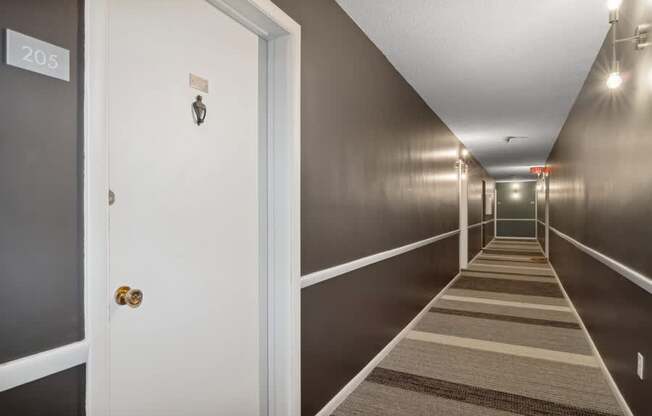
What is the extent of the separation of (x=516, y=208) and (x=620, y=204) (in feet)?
48.8

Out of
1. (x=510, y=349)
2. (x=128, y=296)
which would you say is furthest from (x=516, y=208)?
(x=128, y=296)

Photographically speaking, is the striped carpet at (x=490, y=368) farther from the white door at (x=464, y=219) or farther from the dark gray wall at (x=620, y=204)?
the white door at (x=464, y=219)

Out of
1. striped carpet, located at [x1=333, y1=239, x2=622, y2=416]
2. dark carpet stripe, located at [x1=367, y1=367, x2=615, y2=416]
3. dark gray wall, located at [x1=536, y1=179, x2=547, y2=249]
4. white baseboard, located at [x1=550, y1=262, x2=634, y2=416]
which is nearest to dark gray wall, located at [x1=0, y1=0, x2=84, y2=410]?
striped carpet, located at [x1=333, y1=239, x2=622, y2=416]

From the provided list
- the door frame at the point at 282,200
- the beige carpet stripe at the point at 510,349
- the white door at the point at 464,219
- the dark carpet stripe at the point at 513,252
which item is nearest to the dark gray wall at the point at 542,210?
the dark carpet stripe at the point at 513,252

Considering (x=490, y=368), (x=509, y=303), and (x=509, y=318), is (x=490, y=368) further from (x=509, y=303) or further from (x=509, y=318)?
(x=509, y=303)

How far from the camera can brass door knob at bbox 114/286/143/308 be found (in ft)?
4.13

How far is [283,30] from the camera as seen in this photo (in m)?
1.94

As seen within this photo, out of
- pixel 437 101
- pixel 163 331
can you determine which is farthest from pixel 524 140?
pixel 163 331

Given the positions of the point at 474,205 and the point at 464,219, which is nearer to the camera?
the point at 464,219

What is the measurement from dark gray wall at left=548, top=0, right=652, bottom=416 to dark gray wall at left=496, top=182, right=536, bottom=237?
509 inches

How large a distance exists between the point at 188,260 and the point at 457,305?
437 cm

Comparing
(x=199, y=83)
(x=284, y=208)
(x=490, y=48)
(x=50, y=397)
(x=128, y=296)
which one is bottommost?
(x=50, y=397)

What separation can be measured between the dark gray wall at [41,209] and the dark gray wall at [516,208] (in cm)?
1717

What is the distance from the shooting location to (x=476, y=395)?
267cm
